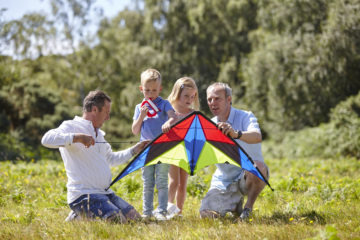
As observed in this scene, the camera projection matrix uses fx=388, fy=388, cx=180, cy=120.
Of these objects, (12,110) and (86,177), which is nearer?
(86,177)

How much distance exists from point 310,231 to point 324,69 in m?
14.7

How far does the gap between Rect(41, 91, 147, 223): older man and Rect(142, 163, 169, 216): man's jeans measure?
1.01ft

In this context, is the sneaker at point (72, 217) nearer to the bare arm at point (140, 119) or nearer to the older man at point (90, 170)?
the older man at point (90, 170)

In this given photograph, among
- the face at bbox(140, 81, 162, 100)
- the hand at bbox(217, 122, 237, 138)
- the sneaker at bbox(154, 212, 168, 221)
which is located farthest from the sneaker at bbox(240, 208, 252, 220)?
the face at bbox(140, 81, 162, 100)

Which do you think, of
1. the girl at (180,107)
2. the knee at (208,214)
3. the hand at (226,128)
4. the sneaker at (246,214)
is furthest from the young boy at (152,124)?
the sneaker at (246,214)

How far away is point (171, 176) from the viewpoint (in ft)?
16.2

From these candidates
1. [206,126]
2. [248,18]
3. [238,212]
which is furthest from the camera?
[248,18]

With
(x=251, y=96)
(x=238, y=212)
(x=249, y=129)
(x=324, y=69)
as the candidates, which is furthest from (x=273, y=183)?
(x=251, y=96)

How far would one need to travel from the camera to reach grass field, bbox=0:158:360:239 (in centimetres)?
353

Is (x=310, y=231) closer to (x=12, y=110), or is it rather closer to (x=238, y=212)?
(x=238, y=212)

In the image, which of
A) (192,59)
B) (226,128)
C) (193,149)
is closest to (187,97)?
(193,149)

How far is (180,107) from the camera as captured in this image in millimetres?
4996

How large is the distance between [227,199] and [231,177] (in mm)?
294

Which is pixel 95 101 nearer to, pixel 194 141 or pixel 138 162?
pixel 138 162
